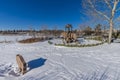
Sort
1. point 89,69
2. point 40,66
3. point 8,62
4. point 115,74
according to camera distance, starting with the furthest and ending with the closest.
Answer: point 8,62, point 40,66, point 89,69, point 115,74

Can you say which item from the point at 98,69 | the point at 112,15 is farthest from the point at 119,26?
the point at 98,69

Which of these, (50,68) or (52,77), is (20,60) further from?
(52,77)

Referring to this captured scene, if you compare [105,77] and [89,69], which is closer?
[105,77]

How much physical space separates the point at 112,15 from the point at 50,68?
11.5 m

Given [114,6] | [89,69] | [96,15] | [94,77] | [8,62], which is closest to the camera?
[94,77]

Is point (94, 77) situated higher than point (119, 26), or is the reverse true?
point (119, 26)

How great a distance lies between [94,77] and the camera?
569 cm

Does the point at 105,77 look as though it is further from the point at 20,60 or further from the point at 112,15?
the point at 112,15

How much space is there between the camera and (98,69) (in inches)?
268

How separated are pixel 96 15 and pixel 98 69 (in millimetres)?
11494

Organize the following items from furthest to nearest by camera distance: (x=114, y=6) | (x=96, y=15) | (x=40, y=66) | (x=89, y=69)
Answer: (x=96, y=15)
(x=114, y=6)
(x=40, y=66)
(x=89, y=69)

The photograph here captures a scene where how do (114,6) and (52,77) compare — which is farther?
(114,6)

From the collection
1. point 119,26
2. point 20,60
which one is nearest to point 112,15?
point 119,26

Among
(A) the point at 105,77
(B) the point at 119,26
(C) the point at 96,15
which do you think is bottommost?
(A) the point at 105,77
